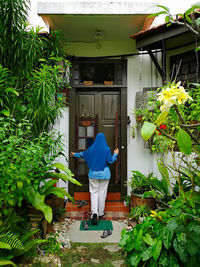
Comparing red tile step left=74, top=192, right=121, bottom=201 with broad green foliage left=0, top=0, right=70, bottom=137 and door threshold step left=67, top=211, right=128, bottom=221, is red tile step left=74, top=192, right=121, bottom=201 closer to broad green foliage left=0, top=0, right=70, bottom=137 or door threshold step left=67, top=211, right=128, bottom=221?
door threshold step left=67, top=211, right=128, bottom=221

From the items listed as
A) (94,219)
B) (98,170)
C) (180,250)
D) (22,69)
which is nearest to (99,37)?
(22,69)

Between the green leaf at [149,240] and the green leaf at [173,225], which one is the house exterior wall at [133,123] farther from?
the green leaf at [173,225]

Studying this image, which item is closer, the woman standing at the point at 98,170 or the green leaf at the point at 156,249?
the green leaf at the point at 156,249

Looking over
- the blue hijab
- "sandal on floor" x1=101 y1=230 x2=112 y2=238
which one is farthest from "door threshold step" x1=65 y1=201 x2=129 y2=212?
the blue hijab

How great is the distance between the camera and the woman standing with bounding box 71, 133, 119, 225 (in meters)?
4.13

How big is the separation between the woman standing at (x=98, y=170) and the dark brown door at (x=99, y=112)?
89 centimetres

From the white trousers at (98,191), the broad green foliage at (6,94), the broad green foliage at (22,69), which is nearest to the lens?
the broad green foliage at (6,94)

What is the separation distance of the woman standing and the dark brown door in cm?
89

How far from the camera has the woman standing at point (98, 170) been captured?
4.13 m

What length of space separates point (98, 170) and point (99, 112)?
160 cm

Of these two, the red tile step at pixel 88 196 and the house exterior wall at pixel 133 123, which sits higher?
the house exterior wall at pixel 133 123

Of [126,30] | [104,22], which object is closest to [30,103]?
[104,22]

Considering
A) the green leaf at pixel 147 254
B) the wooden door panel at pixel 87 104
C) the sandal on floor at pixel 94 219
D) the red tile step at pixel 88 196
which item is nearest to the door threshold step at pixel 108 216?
the sandal on floor at pixel 94 219

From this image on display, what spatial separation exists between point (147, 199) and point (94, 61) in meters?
3.40
